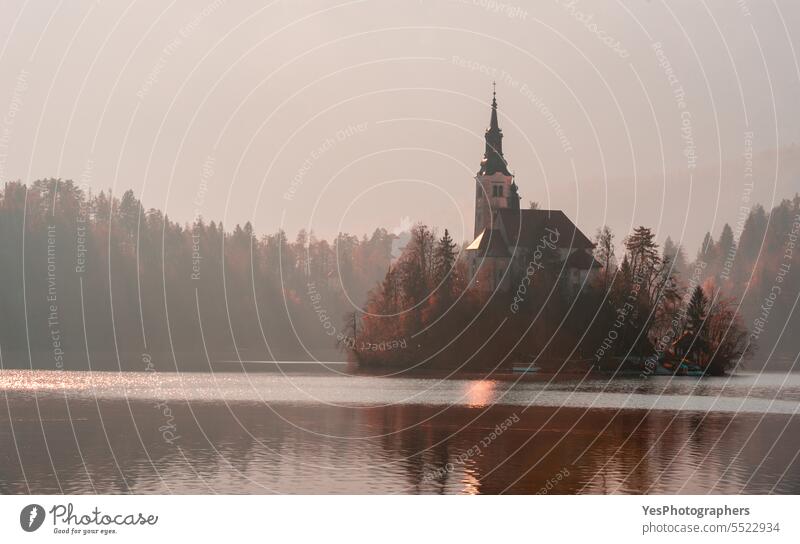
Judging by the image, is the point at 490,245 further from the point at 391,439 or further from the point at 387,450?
the point at 387,450

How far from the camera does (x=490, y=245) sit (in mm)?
194125

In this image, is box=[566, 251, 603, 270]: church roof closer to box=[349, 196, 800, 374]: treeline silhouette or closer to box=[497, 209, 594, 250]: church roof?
box=[497, 209, 594, 250]: church roof

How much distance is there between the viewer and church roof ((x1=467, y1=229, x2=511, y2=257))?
191m

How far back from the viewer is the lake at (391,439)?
2112 inches

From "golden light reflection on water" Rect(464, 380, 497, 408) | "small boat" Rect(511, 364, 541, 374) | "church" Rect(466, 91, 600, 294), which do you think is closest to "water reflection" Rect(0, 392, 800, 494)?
"golden light reflection on water" Rect(464, 380, 497, 408)

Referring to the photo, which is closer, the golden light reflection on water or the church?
the golden light reflection on water

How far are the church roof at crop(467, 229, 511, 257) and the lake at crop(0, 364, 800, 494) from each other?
250 ft

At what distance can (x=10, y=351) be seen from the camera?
588ft

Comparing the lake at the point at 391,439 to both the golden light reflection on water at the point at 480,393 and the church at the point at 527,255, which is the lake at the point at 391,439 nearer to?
the golden light reflection on water at the point at 480,393

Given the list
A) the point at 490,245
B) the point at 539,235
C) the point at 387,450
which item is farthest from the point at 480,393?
the point at 539,235

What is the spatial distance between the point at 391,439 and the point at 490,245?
12686 centimetres

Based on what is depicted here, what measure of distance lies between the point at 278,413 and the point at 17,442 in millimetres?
24445
